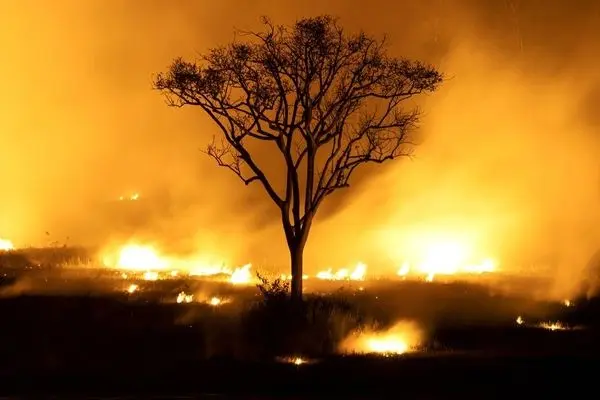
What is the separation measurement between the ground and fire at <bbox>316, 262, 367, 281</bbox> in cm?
929

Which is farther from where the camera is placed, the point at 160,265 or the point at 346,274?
the point at 160,265

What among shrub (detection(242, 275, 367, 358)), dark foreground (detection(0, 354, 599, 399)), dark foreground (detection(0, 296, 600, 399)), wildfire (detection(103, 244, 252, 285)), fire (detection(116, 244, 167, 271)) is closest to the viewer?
dark foreground (detection(0, 354, 599, 399))

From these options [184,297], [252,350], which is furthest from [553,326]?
[184,297]

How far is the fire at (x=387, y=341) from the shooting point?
22.3 metres

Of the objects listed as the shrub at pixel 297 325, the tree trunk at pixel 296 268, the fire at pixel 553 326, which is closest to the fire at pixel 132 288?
the shrub at pixel 297 325

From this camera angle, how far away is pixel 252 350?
22.0 metres

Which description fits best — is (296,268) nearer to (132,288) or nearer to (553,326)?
(553,326)

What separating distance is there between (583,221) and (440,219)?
995 cm

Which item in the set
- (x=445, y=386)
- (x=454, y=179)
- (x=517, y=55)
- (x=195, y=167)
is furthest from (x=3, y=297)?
(x=195, y=167)

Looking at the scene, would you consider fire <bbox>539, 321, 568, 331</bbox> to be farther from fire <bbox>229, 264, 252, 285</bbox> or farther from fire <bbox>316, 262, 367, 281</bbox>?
fire <bbox>316, 262, 367, 281</bbox>

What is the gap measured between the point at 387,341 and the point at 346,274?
2399 cm

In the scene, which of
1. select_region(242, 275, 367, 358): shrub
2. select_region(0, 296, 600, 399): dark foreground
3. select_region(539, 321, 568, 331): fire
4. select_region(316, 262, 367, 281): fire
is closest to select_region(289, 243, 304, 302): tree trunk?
select_region(242, 275, 367, 358): shrub

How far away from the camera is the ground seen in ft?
56.7

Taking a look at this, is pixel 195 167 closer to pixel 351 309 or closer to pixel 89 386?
pixel 351 309
